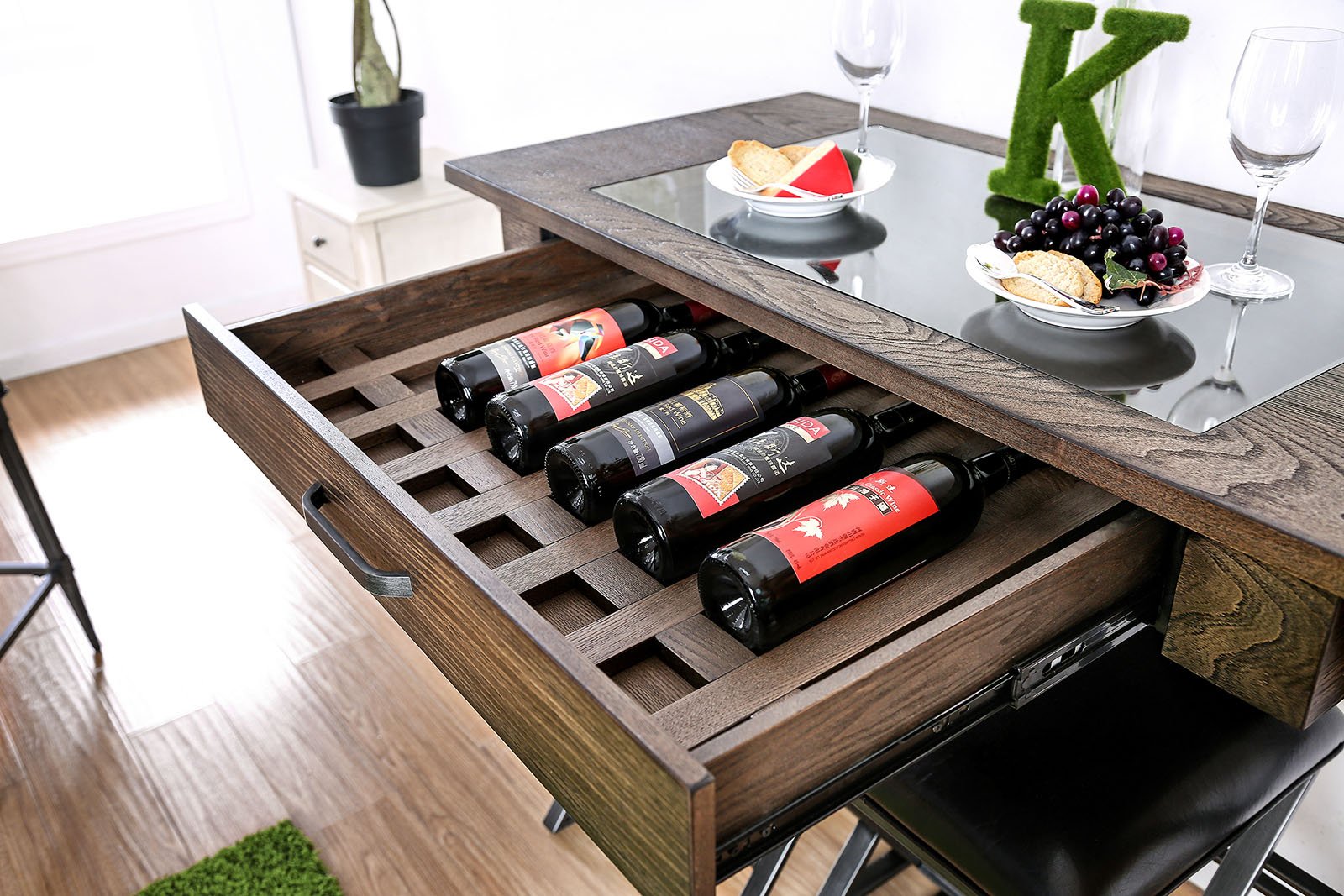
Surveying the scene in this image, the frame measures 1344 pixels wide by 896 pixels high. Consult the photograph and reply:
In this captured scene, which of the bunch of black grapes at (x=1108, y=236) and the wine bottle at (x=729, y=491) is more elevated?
the bunch of black grapes at (x=1108, y=236)

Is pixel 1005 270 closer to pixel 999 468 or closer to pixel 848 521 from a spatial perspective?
pixel 999 468

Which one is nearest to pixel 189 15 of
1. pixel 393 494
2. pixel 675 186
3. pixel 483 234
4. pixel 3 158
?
pixel 3 158

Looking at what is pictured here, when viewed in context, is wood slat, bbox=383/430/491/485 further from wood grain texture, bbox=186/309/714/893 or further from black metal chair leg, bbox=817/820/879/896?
black metal chair leg, bbox=817/820/879/896

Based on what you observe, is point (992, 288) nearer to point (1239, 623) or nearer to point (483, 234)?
point (1239, 623)

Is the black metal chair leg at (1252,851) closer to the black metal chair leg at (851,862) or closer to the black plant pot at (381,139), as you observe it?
the black metal chair leg at (851,862)

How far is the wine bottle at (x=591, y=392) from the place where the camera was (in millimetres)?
865

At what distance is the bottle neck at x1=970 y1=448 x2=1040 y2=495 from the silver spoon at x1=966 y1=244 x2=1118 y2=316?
118 mm

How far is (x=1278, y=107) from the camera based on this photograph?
0.80 meters

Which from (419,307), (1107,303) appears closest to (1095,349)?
(1107,303)

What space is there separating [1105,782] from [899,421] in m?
0.33

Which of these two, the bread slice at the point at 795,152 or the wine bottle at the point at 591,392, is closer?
the wine bottle at the point at 591,392

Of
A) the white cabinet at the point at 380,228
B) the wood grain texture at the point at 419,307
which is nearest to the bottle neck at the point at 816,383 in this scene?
the wood grain texture at the point at 419,307

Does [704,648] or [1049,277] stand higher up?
[1049,277]

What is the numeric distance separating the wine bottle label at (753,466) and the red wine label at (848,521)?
44 millimetres
